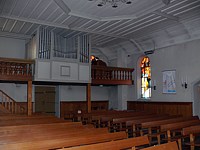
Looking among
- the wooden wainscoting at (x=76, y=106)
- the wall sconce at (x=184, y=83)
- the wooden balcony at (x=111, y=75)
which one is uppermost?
the wooden balcony at (x=111, y=75)

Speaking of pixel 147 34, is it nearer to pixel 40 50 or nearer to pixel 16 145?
pixel 40 50

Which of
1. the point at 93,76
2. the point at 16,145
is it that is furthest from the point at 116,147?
the point at 93,76

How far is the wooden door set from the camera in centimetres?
1460

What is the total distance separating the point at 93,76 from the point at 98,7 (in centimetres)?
470

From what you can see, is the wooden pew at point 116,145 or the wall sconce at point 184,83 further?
the wall sconce at point 184,83

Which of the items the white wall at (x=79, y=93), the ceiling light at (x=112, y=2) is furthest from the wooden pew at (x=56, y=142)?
the white wall at (x=79, y=93)

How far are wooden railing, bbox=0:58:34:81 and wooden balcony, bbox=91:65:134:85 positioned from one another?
135 inches

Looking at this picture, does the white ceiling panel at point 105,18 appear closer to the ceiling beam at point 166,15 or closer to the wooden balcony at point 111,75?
the ceiling beam at point 166,15

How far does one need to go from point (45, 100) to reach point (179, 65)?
825 cm

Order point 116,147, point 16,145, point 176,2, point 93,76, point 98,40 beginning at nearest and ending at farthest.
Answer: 1. point 16,145
2. point 116,147
3. point 176,2
4. point 93,76
5. point 98,40

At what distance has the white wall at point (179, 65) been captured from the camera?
11094 millimetres

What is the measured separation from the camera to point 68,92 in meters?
15.0

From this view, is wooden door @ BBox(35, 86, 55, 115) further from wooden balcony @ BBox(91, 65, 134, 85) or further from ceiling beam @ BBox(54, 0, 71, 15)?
ceiling beam @ BBox(54, 0, 71, 15)

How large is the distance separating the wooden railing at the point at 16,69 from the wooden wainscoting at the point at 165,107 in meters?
6.55
